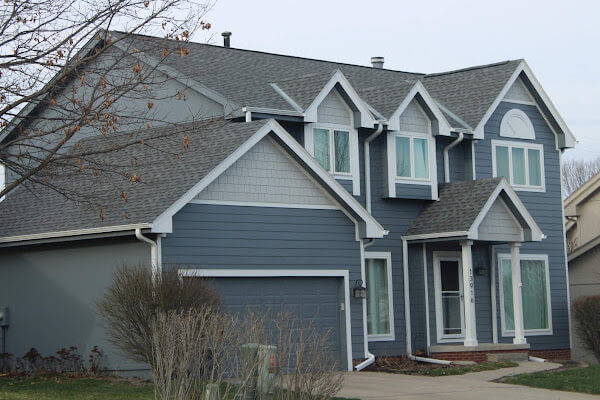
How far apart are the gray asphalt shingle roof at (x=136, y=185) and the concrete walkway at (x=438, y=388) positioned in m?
5.09

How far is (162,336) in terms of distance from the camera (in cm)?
1320

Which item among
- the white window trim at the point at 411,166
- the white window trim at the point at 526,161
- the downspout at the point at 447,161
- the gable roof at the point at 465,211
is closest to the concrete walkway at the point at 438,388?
the gable roof at the point at 465,211

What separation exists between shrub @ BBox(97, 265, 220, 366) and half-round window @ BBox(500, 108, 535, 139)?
12830 mm

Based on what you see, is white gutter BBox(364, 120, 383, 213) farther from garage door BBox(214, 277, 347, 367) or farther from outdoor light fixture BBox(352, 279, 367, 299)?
garage door BBox(214, 277, 347, 367)

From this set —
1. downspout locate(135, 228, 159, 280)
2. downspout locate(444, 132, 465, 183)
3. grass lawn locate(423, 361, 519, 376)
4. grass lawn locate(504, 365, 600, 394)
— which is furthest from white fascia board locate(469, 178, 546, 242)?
downspout locate(135, 228, 159, 280)

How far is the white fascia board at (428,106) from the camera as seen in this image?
25031mm

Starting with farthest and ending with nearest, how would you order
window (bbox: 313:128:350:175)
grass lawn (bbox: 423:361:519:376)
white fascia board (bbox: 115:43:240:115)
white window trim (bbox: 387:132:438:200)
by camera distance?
white window trim (bbox: 387:132:438:200), window (bbox: 313:128:350:175), white fascia board (bbox: 115:43:240:115), grass lawn (bbox: 423:361:519:376)

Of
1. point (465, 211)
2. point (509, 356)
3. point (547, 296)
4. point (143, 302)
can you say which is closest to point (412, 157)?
point (465, 211)

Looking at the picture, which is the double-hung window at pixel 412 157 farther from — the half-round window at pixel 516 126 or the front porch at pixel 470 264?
the half-round window at pixel 516 126

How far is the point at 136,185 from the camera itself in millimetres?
20891

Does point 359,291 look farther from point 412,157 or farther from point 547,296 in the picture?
point 547,296

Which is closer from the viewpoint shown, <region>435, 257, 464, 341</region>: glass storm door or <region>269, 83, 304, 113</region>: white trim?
<region>269, 83, 304, 113</region>: white trim

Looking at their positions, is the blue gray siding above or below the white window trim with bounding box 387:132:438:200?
below

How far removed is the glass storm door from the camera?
25812mm
